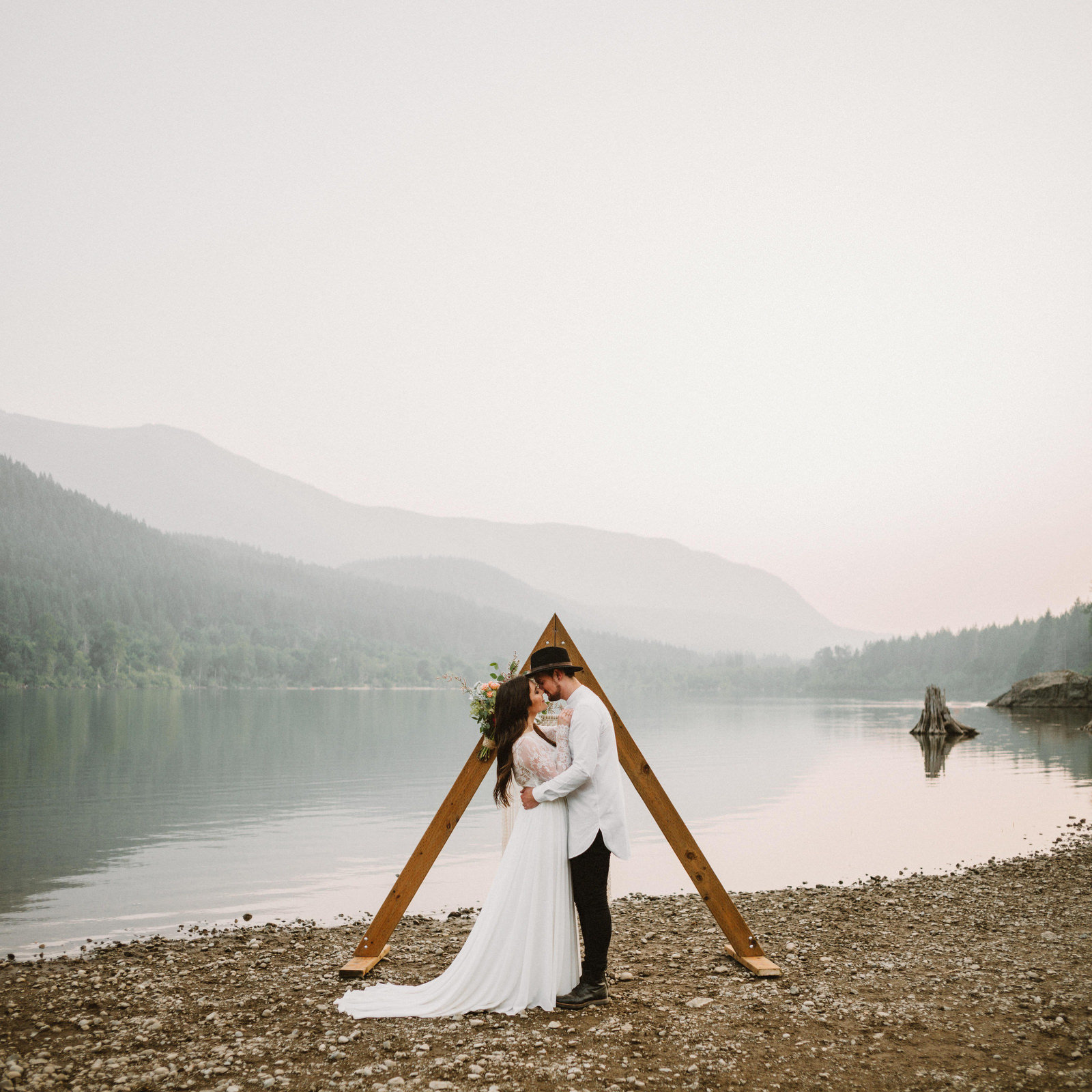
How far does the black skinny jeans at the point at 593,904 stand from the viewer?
6.95 metres

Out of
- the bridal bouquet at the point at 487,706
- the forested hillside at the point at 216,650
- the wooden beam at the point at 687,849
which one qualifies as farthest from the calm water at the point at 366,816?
the forested hillside at the point at 216,650

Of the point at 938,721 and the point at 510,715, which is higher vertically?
the point at 510,715

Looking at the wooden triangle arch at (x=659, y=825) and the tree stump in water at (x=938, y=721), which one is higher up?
the wooden triangle arch at (x=659, y=825)

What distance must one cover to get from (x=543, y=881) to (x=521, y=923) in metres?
A: 0.35

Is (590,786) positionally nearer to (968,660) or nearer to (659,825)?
(659,825)

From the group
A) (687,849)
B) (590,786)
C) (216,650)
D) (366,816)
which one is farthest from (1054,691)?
(216,650)

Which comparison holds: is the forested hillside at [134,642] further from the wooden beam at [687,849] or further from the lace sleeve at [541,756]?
the lace sleeve at [541,756]

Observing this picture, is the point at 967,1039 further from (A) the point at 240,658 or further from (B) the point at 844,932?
(A) the point at 240,658

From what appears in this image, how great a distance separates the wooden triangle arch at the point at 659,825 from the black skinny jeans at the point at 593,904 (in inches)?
40.5

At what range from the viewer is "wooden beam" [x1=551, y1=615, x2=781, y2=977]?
7.94m

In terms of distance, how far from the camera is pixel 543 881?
686 centimetres

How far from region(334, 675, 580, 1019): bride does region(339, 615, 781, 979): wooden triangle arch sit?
0.83 meters

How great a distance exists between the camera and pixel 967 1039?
6.23 metres

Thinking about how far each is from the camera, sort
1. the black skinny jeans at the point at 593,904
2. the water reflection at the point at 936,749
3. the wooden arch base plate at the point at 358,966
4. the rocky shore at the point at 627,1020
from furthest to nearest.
A: the water reflection at the point at 936,749
the wooden arch base plate at the point at 358,966
the black skinny jeans at the point at 593,904
the rocky shore at the point at 627,1020
